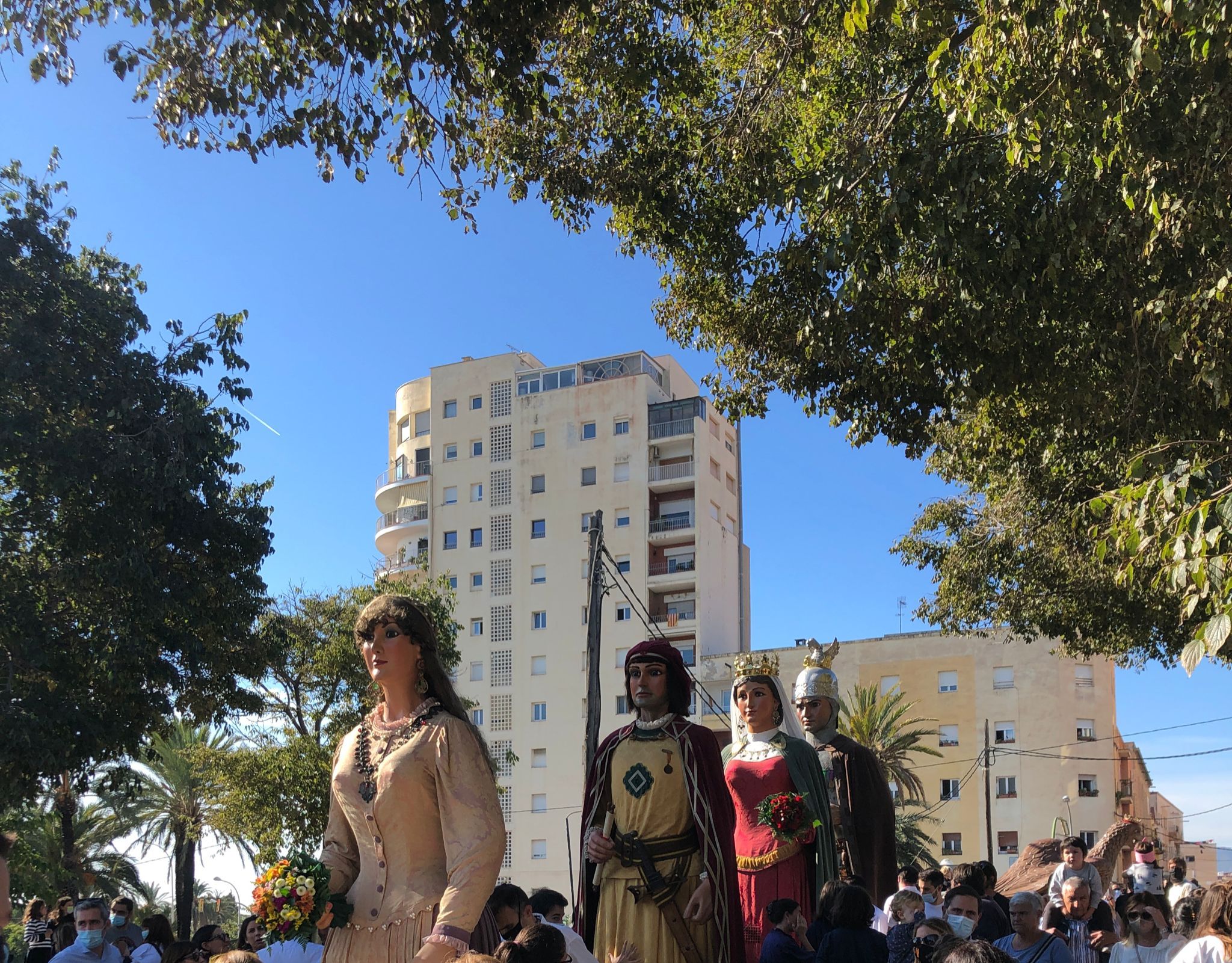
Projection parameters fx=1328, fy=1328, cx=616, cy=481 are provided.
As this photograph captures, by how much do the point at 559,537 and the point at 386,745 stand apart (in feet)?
195

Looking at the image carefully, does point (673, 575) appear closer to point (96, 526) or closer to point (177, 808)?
point (177, 808)

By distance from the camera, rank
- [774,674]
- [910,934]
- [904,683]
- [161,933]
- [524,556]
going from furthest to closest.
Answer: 1. [524,556]
2. [904,683]
3. [161,933]
4. [774,674]
5. [910,934]

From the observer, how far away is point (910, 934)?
750 centimetres

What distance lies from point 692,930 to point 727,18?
28.7 feet

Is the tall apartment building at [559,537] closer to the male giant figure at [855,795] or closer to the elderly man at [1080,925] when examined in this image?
the elderly man at [1080,925]

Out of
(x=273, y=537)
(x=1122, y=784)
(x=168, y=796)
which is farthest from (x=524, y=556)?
(x=273, y=537)

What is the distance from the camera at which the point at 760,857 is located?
7945mm

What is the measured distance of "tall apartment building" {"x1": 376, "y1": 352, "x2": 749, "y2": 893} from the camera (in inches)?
2419

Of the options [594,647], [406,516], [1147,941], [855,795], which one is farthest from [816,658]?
[406,516]

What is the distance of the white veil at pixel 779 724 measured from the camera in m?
8.43

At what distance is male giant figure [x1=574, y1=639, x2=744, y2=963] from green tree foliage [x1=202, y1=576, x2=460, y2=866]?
2045 cm

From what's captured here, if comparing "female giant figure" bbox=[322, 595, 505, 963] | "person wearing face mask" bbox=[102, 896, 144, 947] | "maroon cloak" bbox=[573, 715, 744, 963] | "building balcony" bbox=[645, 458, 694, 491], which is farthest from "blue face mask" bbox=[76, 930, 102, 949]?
"building balcony" bbox=[645, 458, 694, 491]

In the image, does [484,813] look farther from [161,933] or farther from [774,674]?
[161,933]

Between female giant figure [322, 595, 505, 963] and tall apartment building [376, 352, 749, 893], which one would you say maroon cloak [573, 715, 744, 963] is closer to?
female giant figure [322, 595, 505, 963]
